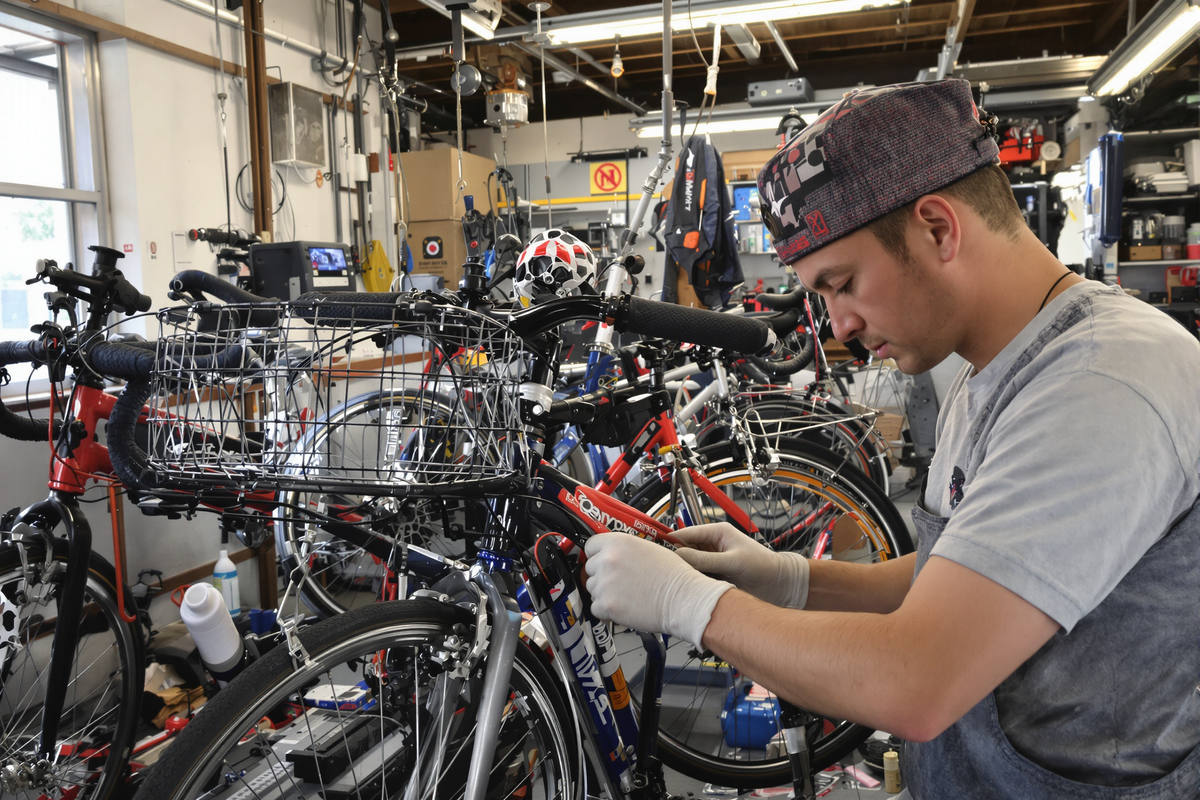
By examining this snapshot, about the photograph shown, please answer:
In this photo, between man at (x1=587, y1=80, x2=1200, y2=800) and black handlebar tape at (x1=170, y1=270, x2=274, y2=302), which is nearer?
man at (x1=587, y1=80, x2=1200, y2=800)

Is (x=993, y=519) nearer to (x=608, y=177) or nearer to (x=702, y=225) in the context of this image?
(x=702, y=225)

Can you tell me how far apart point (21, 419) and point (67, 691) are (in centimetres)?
74

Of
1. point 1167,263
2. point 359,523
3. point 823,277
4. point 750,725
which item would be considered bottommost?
point 750,725

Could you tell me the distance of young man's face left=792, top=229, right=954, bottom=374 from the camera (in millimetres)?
868

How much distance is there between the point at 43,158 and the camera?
14.0ft

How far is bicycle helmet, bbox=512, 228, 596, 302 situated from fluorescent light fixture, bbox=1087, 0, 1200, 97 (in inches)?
144

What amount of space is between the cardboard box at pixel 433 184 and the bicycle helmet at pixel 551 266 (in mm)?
4751

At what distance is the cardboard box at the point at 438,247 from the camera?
7199mm

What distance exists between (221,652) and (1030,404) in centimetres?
192

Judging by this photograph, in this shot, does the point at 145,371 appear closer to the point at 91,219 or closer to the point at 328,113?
the point at 91,219

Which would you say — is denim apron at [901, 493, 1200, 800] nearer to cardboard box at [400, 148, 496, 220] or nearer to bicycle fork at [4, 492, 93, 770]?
bicycle fork at [4, 492, 93, 770]

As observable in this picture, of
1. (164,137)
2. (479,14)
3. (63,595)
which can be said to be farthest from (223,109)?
(63,595)

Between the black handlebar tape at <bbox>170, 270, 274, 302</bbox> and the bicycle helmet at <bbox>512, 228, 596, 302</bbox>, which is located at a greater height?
the bicycle helmet at <bbox>512, 228, 596, 302</bbox>

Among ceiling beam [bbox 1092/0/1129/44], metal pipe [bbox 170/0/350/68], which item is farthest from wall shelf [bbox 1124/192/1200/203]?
metal pipe [bbox 170/0/350/68]
